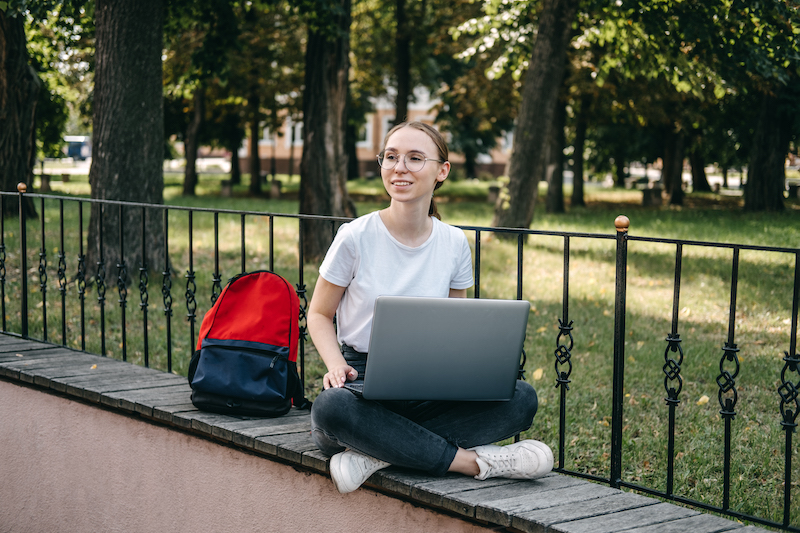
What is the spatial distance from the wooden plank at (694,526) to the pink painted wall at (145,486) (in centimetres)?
54

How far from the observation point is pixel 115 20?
26.1 ft

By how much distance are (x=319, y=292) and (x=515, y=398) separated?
0.82 m

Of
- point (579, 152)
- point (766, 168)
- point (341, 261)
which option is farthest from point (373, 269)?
point (579, 152)

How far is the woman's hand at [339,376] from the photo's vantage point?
9.29 feet

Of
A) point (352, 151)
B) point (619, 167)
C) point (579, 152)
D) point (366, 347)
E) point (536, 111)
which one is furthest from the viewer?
point (619, 167)

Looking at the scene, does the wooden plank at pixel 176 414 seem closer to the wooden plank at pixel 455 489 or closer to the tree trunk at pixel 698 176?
the wooden plank at pixel 455 489

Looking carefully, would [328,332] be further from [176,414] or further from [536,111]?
[536,111]

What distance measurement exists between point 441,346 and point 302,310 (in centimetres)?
127

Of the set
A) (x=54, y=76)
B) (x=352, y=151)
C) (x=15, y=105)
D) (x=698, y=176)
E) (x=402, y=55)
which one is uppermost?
(x=402, y=55)

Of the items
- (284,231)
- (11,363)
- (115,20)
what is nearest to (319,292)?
(11,363)

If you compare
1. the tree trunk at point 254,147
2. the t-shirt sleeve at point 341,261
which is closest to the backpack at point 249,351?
the t-shirt sleeve at point 341,261

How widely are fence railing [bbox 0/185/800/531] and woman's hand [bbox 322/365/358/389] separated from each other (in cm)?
78

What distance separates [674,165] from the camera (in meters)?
27.9

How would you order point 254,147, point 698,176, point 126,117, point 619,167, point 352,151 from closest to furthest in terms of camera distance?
1. point 126,117
2. point 254,147
3. point 698,176
4. point 352,151
5. point 619,167
